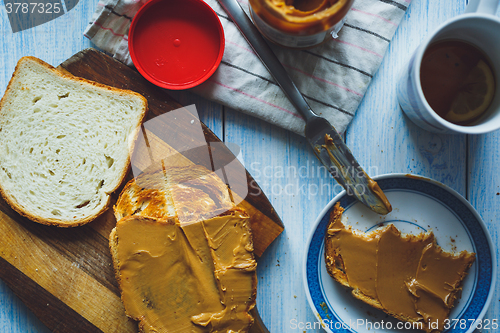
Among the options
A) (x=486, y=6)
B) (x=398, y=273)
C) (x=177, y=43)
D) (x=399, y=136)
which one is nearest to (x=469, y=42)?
(x=486, y=6)

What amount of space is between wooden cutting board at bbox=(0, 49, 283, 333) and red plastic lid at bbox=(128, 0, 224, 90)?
0.34ft

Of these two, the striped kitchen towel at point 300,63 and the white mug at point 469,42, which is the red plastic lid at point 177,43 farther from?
the white mug at point 469,42

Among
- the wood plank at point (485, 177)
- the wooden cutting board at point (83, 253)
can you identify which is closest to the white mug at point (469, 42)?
the wood plank at point (485, 177)

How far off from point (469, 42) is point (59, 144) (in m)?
1.84

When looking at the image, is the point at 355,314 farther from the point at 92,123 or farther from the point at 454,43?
the point at 92,123

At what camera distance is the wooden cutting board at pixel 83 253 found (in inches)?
58.9

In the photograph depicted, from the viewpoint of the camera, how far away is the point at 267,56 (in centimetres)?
148

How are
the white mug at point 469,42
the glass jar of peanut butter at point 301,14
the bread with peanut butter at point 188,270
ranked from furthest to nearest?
the bread with peanut butter at point 188,270, the white mug at point 469,42, the glass jar of peanut butter at point 301,14

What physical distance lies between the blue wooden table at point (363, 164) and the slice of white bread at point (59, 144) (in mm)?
379

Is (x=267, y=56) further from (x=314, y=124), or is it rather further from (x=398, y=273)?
(x=398, y=273)

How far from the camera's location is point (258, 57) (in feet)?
5.02

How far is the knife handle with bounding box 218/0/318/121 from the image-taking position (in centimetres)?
148

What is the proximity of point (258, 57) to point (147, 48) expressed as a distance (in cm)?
50

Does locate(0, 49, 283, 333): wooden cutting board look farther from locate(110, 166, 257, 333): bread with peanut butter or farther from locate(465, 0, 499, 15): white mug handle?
locate(465, 0, 499, 15): white mug handle
